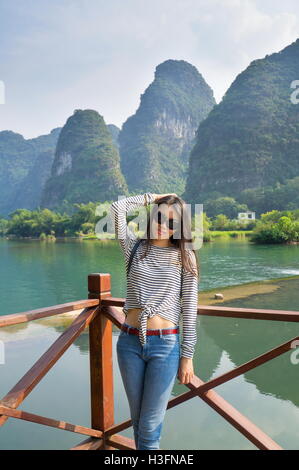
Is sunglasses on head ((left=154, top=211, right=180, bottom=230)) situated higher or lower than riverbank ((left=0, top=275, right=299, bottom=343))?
higher

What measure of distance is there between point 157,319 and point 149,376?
20cm

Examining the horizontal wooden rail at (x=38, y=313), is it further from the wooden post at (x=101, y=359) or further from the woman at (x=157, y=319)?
the woman at (x=157, y=319)

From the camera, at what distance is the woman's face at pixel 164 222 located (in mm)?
1608

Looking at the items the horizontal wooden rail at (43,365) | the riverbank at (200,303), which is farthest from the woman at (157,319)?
the riverbank at (200,303)

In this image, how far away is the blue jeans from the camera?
1468 millimetres

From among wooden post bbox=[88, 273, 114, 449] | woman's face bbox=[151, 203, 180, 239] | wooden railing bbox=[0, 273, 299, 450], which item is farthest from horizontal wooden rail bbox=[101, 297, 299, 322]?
wooden post bbox=[88, 273, 114, 449]

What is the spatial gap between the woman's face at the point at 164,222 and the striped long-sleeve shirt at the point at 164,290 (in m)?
0.05

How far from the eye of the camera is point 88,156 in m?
104

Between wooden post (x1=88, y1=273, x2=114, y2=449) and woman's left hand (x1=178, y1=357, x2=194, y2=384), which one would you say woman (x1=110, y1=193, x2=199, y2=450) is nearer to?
woman's left hand (x1=178, y1=357, x2=194, y2=384)

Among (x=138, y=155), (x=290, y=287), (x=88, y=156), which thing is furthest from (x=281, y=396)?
(x=138, y=155)

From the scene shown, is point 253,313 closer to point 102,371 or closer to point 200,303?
point 102,371

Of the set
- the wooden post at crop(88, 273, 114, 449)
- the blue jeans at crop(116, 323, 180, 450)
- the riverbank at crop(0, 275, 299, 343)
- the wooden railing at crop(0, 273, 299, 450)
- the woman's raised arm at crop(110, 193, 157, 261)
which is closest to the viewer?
the blue jeans at crop(116, 323, 180, 450)

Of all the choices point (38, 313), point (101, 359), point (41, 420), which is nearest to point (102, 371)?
point (101, 359)

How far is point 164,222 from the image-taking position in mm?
1613
